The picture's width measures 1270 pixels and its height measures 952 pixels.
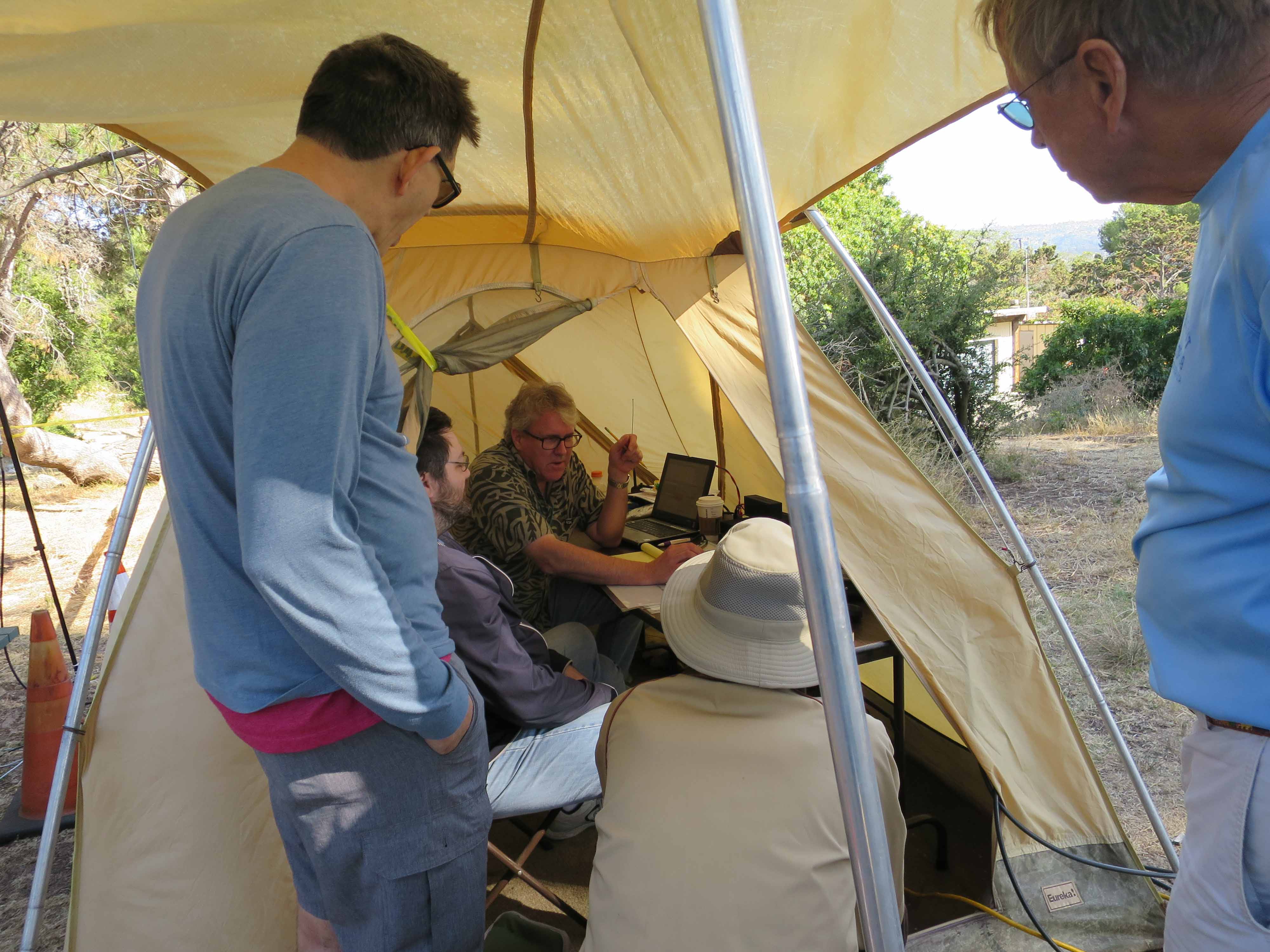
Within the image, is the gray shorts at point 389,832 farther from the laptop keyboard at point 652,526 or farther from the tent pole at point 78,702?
the laptop keyboard at point 652,526

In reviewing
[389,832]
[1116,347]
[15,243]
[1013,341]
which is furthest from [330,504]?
[1013,341]

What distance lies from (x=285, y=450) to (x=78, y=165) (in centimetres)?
901

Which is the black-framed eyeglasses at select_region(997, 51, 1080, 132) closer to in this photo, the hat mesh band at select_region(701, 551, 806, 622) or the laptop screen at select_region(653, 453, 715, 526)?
the hat mesh band at select_region(701, 551, 806, 622)

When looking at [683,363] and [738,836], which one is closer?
[738,836]

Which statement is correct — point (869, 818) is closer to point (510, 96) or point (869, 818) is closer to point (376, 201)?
point (376, 201)

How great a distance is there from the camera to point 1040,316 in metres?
20.0

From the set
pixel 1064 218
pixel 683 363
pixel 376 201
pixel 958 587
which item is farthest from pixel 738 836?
pixel 1064 218

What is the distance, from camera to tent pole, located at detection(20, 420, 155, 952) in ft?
6.75

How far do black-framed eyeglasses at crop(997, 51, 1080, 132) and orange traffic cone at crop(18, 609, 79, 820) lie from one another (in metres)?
3.59

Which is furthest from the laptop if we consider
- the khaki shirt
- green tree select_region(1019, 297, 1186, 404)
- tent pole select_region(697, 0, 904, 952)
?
green tree select_region(1019, 297, 1186, 404)

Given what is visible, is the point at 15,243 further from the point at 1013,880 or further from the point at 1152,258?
the point at 1152,258

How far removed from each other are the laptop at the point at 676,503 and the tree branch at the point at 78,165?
257 inches

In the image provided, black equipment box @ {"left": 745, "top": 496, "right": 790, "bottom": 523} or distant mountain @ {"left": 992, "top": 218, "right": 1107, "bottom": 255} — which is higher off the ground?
distant mountain @ {"left": 992, "top": 218, "right": 1107, "bottom": 255}

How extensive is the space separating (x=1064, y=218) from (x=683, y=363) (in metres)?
146
